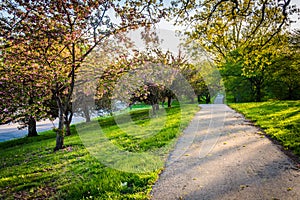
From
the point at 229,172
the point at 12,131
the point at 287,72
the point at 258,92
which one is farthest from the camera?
the point at 258,92

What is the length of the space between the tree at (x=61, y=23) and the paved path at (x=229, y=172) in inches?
165

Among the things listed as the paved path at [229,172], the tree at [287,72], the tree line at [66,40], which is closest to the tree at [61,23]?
the tree line at [66,40]

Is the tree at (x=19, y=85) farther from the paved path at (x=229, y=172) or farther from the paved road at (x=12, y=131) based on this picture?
the paved road at (x=12, y=131)

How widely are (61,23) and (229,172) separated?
19.0 ft

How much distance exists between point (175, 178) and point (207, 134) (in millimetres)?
3840

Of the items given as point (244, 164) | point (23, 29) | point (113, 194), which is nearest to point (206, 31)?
point (244, 164)

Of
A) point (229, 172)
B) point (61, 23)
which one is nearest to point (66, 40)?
point (61, 23)

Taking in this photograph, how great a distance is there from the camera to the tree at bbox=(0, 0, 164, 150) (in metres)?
5.55

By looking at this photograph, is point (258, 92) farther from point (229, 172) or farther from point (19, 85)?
point (19, 85)

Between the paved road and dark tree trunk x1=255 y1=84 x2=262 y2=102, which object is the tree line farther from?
dark tree trunk x1=255 y1=84 x2=262 y2=102

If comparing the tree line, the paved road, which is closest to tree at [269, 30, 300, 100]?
the tree line

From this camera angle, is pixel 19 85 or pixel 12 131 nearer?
pixel 19 85

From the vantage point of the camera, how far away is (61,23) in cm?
597

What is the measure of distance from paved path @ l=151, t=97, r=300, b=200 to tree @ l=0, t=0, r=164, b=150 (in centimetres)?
420
